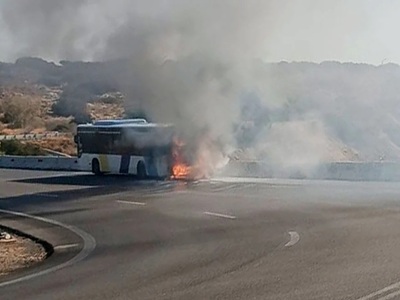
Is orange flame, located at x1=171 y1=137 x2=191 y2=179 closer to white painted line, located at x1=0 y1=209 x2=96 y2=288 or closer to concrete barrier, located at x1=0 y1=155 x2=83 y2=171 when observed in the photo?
concrete barrier, located at x1=0 y1=155 x2=83 y2=171

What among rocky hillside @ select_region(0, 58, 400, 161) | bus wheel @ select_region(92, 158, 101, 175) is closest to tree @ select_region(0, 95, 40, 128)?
rocky hillside @ select_region(0, 58, 400, 161)

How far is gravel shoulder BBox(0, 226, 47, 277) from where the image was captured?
55.2ft

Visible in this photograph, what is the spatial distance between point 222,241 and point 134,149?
2381 centimetres

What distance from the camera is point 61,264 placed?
16047mm

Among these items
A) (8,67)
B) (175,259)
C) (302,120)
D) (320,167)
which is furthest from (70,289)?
(302,120)

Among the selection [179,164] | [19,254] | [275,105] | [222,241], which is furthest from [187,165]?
[222,241]

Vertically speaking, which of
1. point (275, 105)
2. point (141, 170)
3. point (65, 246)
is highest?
point (275, 105)

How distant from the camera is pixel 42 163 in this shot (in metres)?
54.6

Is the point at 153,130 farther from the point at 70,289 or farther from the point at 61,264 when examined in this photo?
the point at 70,289

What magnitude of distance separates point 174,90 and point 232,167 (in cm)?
430

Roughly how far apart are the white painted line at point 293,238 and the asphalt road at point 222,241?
20 millimetres

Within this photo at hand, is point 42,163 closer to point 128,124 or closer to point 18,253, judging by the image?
point 128,124

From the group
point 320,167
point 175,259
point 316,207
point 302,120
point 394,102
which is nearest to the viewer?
point 175,259

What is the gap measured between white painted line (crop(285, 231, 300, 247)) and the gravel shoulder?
184 inches
